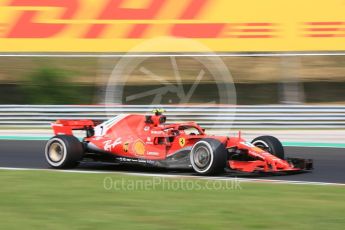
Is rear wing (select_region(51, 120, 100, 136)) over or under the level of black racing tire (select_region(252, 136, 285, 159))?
over

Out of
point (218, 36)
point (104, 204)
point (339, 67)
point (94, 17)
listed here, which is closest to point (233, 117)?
point (218, 36)

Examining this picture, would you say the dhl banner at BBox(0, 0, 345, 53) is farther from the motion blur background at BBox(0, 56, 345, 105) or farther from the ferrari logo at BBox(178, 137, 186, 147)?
the ferrari logo at BBox(178, 137, 186, 147)

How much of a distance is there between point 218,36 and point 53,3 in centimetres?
438

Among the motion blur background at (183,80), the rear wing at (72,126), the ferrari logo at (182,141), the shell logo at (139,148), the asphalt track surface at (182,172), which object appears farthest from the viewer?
the motion blur background at (183,80)

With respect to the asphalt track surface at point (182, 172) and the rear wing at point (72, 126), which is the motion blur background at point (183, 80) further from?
the rear wing at point (72, 126)

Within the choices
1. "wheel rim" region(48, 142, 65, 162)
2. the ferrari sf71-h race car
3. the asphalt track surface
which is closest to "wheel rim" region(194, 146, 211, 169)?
the ferrari sf71-h race car

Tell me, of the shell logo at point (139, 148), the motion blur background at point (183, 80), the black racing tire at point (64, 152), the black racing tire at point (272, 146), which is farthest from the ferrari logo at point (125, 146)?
the motion blur background at point (183, 80)

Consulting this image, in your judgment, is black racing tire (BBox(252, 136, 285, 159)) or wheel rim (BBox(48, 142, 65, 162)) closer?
black racing tire (BBox(252, 136, 285, 159))

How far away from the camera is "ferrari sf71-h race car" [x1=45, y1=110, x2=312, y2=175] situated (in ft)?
30.4

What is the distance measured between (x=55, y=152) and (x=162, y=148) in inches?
62.0

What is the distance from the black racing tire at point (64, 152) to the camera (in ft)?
32.9

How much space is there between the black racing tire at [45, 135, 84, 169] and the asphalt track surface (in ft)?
0.89

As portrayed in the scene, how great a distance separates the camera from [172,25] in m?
18.4

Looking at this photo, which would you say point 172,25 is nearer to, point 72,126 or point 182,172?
point 72,126
